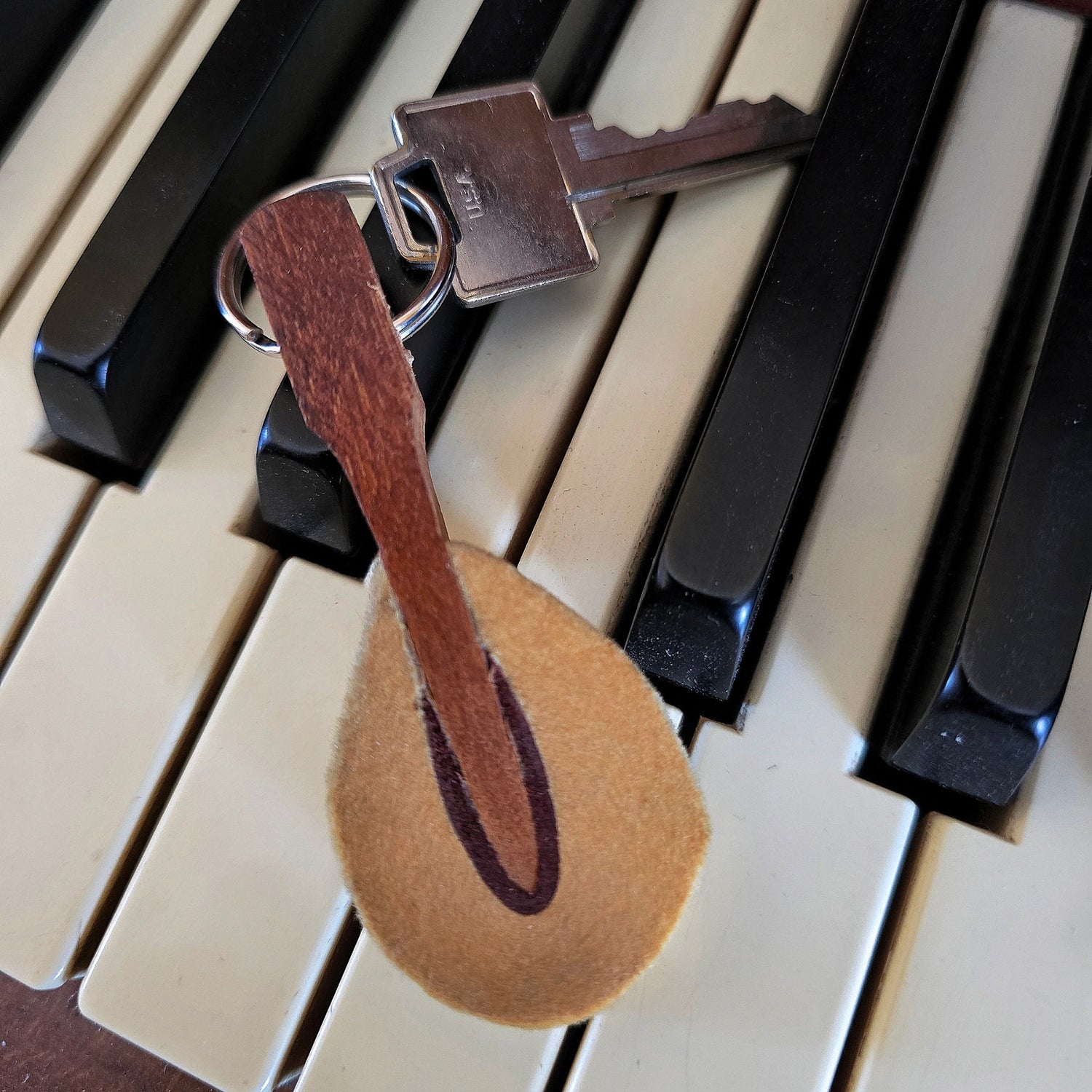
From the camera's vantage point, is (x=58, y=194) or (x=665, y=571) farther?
(x=58, y=194)

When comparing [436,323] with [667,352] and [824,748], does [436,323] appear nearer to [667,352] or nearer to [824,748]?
[667,352]

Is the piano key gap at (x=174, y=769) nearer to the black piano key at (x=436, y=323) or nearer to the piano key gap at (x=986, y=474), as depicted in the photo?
the black piano key at (x=436, y=323)

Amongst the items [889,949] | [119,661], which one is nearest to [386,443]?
[119,661]

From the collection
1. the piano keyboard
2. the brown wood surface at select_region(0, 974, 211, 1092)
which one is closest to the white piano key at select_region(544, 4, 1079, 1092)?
the piano keyboard

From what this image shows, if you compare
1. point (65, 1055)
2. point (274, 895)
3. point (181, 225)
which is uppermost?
point (181, 225)

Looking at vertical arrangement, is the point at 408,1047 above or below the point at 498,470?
below

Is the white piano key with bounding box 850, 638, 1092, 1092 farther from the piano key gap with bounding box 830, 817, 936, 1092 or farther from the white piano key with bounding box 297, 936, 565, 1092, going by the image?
the white piano key with bounding box 297, 936, 565, 1092
